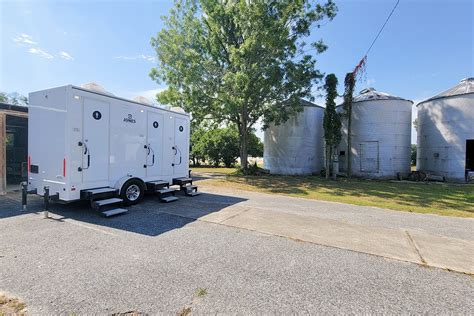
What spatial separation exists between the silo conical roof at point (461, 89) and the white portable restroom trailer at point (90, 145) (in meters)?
20.1

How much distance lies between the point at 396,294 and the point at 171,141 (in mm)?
7810

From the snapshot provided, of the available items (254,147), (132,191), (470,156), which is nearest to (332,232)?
(132,191)

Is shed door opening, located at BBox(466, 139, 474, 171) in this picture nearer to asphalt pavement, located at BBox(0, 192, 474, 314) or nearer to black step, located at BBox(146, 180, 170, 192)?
asphalt pavement, located at BBox(0, 192, 474, 314)

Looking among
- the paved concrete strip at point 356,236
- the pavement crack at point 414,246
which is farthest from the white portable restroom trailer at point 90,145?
the pavement crack at point 414,246

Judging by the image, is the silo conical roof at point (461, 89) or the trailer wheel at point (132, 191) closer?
the trailer wheel at point (132, 191)

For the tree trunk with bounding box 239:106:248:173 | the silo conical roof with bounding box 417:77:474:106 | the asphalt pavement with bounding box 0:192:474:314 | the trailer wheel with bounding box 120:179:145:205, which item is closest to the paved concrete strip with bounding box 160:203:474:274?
the asphalt pavement with bounding box 0:192:474:314

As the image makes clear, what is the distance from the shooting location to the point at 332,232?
5.56 meters

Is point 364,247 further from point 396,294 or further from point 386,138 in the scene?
point 386,138

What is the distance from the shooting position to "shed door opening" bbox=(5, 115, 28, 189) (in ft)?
39.6

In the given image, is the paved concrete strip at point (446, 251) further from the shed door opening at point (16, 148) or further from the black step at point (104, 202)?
the shed door opening at point (16, 148)

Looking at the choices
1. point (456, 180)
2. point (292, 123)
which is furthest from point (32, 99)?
point (456, 180)

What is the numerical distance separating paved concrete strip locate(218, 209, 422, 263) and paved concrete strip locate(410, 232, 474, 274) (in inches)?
8.9

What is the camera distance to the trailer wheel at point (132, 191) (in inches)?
281

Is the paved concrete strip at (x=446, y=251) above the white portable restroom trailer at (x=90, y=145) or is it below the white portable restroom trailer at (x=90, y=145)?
below
